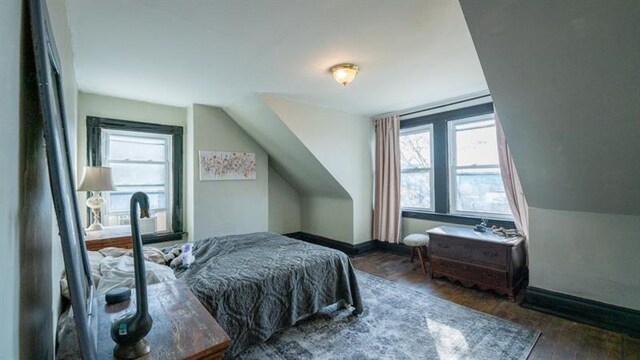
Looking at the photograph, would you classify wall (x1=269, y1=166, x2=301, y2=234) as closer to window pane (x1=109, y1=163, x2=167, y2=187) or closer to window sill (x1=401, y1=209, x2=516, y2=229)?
window pane (x1=109, y1=163, x2=167, y2=187)

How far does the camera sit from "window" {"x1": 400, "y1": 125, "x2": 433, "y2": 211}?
4.18 metres

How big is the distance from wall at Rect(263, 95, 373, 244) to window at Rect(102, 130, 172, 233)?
1.86 metres

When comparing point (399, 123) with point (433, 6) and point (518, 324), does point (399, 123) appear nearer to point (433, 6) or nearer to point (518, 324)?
point (433, 6)

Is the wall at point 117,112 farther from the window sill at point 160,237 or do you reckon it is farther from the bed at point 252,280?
the bed at point 252,280

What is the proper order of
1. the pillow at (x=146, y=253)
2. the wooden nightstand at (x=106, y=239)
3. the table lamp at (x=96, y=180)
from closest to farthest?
1. the pillow at (x=146, y=253)
2. the wooden nightstand at (x=106, y=239)
3. the table lamp at (x=96, y=180)

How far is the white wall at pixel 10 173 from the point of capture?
48 centimetres

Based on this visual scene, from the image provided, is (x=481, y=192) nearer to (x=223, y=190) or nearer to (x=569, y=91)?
(x=569, y=91)

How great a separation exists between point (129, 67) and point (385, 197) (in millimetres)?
3635

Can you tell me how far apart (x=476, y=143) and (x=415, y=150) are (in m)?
0.89

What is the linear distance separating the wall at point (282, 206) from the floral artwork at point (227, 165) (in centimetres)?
78

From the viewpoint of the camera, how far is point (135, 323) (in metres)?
0.86

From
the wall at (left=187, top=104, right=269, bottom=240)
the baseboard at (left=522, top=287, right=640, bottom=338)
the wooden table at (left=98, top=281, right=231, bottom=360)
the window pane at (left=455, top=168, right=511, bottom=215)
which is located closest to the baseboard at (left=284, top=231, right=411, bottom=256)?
the window pane at (left=455, top=168, right=511, bottom=215)

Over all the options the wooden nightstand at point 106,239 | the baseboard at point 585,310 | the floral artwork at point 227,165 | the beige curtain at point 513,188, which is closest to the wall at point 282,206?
the floral artwork at point 227,165

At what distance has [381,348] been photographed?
2.07 metres
